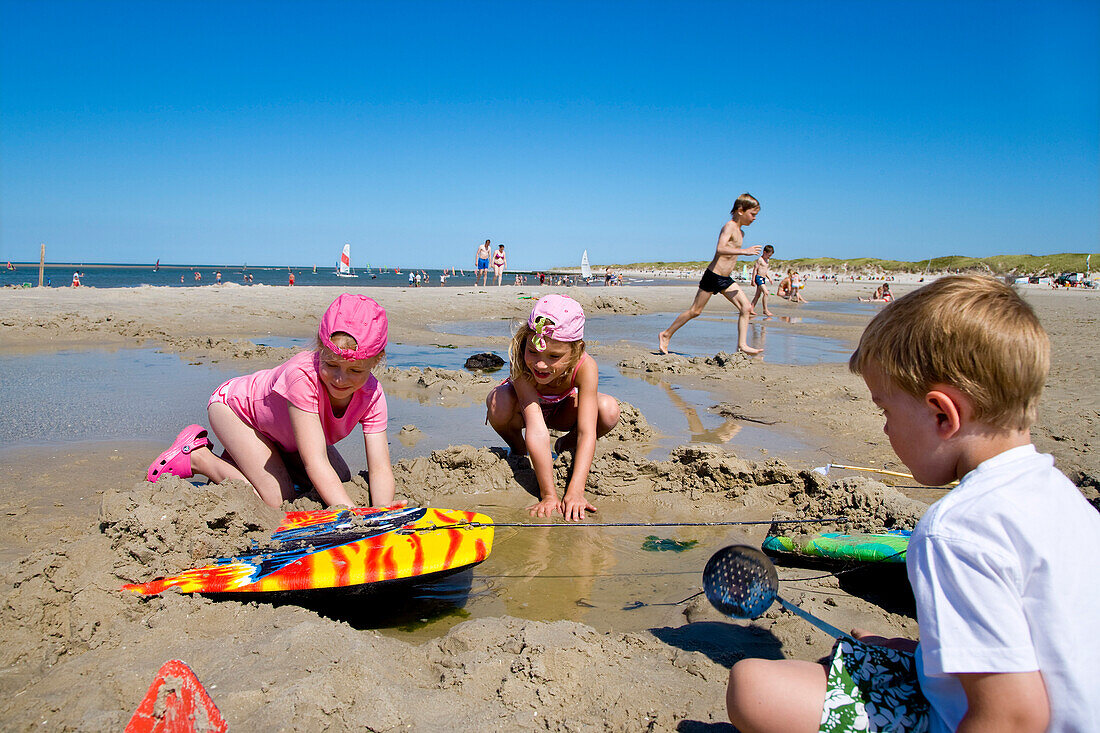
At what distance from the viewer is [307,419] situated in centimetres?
298

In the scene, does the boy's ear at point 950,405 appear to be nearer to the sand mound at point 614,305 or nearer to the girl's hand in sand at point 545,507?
the girl's hand in sand at point 545,507

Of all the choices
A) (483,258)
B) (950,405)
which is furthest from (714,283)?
(483,258)

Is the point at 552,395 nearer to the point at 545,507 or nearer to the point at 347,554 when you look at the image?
the point at 545,507

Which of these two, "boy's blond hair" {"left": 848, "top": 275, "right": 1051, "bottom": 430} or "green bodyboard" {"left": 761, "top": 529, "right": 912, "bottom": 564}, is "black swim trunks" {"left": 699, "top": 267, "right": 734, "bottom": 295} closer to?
"green bodyboard" {"left": 761, "top": 529, "right": 912, "bottom": 564}

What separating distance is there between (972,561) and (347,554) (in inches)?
78.0

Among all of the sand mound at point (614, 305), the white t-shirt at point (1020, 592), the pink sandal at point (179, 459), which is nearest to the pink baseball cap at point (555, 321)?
the pink sandal at point (179, 459)

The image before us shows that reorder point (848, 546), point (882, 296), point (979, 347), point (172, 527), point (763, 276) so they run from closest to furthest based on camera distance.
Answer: point (979, 347) < point (172, 527) < point (848, 546) < point (763, 276) < point (882, 296)

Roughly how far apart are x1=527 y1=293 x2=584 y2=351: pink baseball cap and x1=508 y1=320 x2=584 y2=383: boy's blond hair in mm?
87

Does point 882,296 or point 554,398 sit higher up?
point 882,296

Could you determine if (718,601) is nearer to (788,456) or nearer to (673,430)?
(788,456)

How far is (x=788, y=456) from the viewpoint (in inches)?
170

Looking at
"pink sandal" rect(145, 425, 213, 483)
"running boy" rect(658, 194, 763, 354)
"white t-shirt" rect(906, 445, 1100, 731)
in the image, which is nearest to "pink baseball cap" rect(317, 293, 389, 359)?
"pink sandal" rect(145, 425, 213, 483)

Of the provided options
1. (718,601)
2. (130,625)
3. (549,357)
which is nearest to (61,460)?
(130,625)

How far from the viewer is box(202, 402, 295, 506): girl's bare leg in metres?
3.27
